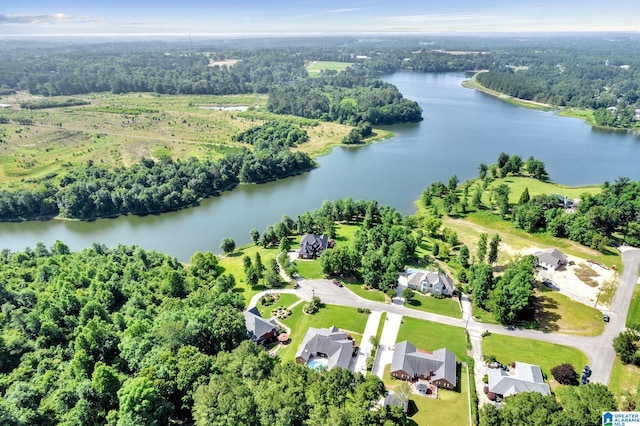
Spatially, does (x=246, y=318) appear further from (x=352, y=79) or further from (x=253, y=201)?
(x=352, y=79)

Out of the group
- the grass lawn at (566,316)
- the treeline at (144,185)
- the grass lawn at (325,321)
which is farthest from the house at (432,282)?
the treeline at (144,185)

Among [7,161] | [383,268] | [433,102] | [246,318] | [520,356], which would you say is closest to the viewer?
[520,356]

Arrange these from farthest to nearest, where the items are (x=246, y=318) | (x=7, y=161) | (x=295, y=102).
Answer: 1. (x=295, y=102)
2. (x=7, y=161)
3. (x=246, y=318)

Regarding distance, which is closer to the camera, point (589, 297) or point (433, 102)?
point (589, 297)

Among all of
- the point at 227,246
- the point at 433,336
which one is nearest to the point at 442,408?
the point at 433,336

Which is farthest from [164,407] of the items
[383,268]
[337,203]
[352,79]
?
[352,79]

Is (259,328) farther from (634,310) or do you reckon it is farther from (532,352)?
→ (634,310)

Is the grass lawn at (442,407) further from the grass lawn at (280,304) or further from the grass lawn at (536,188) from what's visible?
the grass lawn at (536,188)

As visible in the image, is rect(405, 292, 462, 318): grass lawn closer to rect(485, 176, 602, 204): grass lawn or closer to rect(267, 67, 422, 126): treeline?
rect(485, 176, 602, 204): grass lawn
